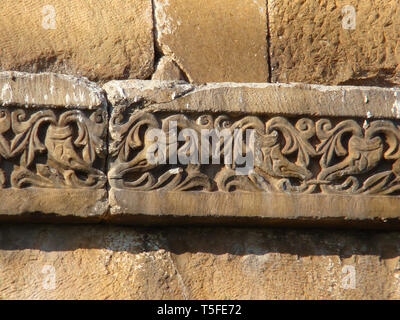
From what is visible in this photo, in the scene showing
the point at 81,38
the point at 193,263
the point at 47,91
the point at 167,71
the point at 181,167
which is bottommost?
the point at 193,263

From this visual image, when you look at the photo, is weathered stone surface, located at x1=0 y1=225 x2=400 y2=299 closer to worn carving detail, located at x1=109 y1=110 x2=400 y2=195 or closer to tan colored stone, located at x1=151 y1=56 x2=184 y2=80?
worn carving detail, located at x1=109 y1=110 x2=400 y2=195

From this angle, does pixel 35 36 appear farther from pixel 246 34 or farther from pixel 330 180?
pixel 330 180

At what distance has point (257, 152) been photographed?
308 cm

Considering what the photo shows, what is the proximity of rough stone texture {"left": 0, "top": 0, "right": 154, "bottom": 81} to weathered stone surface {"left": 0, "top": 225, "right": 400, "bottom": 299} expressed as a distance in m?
0.63

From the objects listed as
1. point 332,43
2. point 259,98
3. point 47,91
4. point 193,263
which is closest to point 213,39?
point 259,98

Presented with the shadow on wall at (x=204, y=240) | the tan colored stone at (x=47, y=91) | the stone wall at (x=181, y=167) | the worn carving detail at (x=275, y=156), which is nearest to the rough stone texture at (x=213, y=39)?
the stone wall at (x=181, y=167)

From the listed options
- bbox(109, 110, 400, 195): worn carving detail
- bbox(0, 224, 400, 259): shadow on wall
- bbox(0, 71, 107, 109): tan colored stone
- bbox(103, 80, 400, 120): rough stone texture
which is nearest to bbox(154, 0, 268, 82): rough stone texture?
bbox(103, 80, 400, 120): rough stone texture

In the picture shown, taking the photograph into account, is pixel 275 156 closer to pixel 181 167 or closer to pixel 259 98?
pixel 259 98

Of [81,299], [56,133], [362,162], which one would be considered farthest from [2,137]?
[362,162]

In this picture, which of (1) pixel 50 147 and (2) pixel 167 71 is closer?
(1) pixel 50 147

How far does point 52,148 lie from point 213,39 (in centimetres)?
82

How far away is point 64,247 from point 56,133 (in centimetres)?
41

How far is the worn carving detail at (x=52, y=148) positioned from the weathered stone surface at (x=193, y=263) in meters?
0.19

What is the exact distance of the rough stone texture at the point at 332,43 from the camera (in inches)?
133
